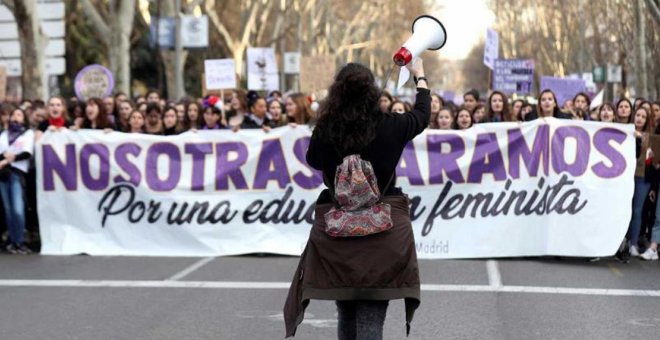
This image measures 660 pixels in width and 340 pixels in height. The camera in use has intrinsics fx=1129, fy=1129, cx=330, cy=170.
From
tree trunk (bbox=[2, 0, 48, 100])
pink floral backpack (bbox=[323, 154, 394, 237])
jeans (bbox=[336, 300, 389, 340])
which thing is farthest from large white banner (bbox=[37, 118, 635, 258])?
tree trunk (bbox=[2, 0, 48, 100])

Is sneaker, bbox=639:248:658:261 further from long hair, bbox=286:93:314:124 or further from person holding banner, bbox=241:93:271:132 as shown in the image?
person holding banner, bbox=241:93:271:132

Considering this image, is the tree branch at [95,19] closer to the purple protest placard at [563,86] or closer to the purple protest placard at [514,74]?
the purple protest placard at [514,74]

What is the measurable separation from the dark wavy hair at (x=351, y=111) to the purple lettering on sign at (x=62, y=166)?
7026 millimetres

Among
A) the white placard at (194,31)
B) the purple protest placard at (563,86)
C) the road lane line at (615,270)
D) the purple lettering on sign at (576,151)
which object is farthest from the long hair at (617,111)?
the white placard at (194,31)

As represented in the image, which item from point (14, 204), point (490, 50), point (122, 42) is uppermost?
point (122, 42)

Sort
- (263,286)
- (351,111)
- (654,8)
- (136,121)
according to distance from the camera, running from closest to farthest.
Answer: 1. (351,111)
2. (263,286)
3. (136,121)
4. (654,8)

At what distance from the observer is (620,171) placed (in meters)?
10.6

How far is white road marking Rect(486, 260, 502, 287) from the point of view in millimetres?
9234

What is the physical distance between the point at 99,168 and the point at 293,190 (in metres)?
2.04

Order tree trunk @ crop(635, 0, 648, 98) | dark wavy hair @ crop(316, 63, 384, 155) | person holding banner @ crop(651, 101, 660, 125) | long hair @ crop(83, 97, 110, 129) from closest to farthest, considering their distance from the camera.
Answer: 1. dark wavy hair @ crop(316, 63, 384, 155)
2. person holding banner @ crop(651, 101, 660, 125)
3. long hair @ crop(83, 97, 110, 129)
4. tree trunk @ crop(635, 0, 648, 98)

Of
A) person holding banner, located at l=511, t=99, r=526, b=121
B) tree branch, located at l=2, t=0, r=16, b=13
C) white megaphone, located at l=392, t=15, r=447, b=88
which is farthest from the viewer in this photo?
tree branch, located at l=2, t=0, r=16, b=13

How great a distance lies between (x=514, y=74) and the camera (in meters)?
21.8

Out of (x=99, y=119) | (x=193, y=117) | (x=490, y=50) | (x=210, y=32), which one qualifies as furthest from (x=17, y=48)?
(x=210, y=32)

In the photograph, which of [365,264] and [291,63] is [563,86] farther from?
[291,63]
